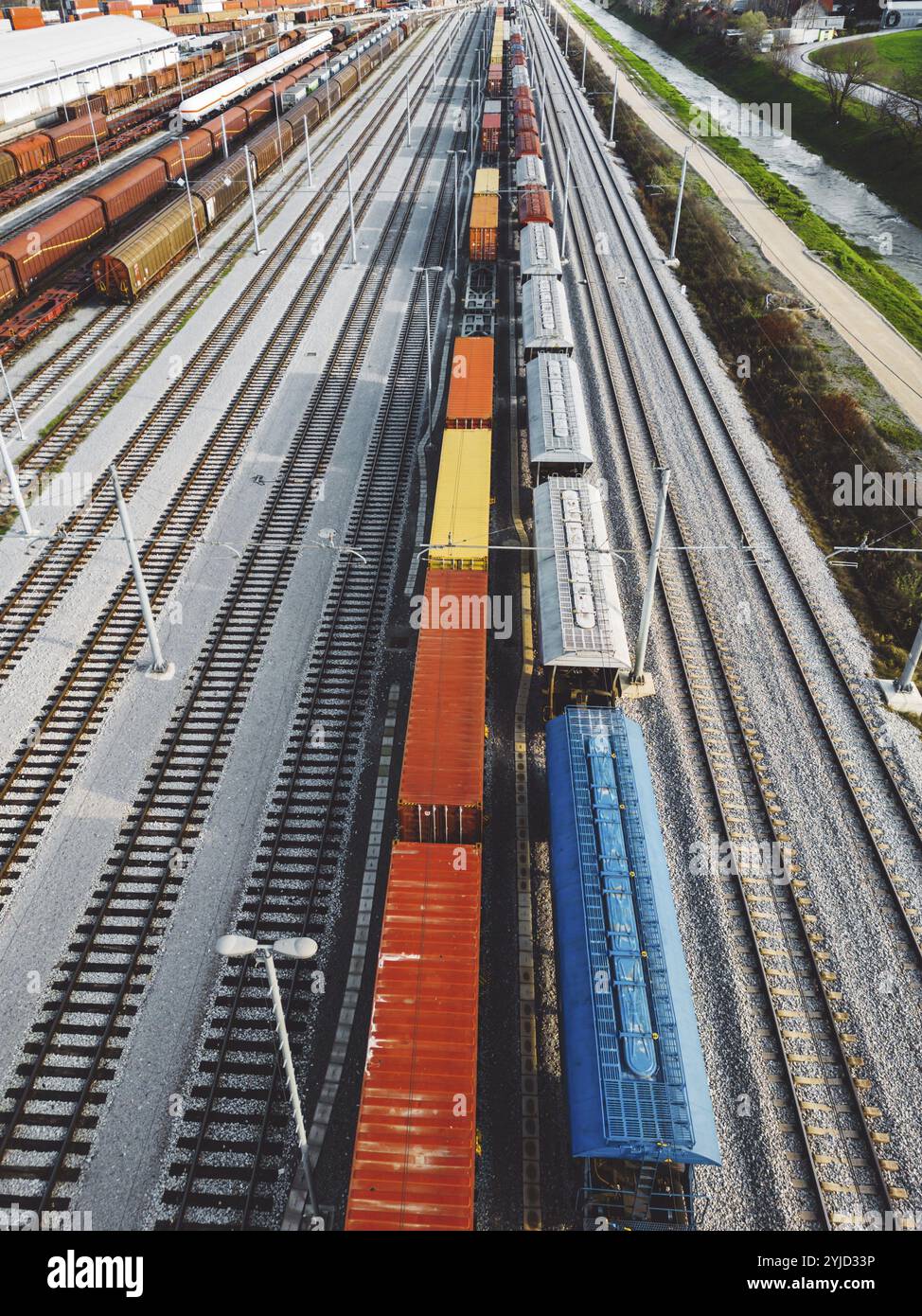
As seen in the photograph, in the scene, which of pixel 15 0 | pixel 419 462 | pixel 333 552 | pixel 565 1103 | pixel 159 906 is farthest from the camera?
pixel 15 0

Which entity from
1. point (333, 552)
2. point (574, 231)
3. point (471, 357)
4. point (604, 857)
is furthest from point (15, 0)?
point (604, 857)

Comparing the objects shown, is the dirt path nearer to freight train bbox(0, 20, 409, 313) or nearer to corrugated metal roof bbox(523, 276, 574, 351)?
A: corrugated metal roof bbox(523, 276, 574, 351)

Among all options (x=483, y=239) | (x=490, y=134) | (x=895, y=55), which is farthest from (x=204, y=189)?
(x=895, y=55)

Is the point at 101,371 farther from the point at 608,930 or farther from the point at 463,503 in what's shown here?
the point at 608,930

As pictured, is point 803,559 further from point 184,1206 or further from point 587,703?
point 184,1206

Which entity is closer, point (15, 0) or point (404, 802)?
point (404, 802)

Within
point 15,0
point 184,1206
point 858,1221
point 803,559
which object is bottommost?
point 858,1221

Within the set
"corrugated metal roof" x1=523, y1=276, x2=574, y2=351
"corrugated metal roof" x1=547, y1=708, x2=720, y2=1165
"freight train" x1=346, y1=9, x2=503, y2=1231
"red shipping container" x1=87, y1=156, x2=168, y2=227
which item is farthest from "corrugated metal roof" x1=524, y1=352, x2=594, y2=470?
"red shipping container" x1=87, y1=156, x2=168, y2=227
